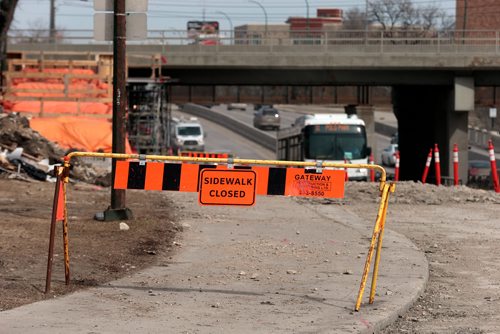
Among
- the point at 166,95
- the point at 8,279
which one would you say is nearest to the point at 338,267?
the point at 8,279

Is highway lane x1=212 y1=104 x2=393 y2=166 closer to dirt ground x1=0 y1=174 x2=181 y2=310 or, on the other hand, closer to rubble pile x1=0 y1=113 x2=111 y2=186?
rubble pile x1=0 y1=113 x2=111 y2=186

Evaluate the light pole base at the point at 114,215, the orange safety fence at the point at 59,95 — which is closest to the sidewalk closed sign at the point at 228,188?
the light pole base at the point at 114,215

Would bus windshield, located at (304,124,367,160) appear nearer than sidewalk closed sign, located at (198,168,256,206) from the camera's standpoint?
No

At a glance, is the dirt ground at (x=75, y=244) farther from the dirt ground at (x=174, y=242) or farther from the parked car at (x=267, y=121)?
the parked car at (x=267, y=121)

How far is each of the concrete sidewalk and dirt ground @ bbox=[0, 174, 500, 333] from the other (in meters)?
0.28

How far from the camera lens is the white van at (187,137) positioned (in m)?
70.4

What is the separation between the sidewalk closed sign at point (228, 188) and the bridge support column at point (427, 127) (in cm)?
4091

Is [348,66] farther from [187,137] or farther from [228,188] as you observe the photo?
[228,188]

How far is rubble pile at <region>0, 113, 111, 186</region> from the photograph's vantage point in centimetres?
2541

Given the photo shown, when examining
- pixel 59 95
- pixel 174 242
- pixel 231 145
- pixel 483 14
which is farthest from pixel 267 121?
pixel 174 242

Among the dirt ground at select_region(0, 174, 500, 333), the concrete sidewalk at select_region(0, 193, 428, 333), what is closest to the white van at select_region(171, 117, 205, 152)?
the dirt ground at select_region(0, 174, 500, 333)

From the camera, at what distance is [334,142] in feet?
131

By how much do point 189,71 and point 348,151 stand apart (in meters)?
16.4

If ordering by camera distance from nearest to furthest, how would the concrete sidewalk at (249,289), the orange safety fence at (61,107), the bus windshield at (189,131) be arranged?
the concrete sidewalk at (249,289), the orange safety fence at (61,107), the bus windshield at (189,131)
